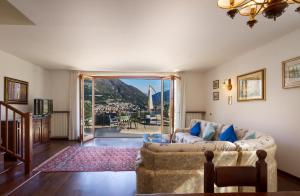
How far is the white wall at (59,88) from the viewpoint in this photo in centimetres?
741

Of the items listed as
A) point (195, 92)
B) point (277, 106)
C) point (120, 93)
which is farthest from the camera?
point (120, 93)

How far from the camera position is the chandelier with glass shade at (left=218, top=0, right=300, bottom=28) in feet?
4.53

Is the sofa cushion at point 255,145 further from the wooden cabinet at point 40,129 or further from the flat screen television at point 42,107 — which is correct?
the flat screen television at point 42,107

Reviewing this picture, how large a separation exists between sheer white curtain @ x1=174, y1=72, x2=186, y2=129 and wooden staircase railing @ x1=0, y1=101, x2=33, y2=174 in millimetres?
4895

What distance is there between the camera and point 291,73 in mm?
3543

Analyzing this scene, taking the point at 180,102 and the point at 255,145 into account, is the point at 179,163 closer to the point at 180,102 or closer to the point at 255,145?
the point at 255,145

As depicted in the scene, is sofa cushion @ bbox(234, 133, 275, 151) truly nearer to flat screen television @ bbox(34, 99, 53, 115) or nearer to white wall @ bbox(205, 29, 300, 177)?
white wall @ bbox(205, 29, 300, 177)

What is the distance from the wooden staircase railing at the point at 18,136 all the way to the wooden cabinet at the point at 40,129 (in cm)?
77

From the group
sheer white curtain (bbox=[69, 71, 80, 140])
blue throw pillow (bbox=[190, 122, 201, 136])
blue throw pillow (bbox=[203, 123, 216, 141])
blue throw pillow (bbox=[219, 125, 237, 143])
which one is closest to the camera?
blue throw pillow (bbox=[219, 125, 237, 143])

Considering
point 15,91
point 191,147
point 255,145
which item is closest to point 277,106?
point 255,145

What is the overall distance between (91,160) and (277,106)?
3951mm

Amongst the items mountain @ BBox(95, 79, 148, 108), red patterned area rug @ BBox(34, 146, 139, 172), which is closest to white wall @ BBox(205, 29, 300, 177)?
red patterned area rug @ BBox(34, 146, 139, 172)

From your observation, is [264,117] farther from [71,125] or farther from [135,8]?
[71,125]

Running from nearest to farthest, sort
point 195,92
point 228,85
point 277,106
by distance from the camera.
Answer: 1. point 277,106
2. point 228,85
3. point 195,92
